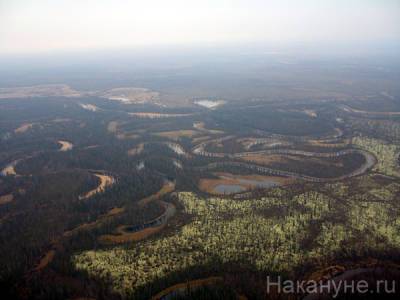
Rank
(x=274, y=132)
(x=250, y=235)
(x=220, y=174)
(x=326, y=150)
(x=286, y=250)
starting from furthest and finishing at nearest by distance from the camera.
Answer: (x=274, y=132) → (x=326, y=150) → (x=220, y=174) → (x=250, y=235) → (x=286, y=250)

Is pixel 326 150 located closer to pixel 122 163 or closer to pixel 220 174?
pixel 220 174

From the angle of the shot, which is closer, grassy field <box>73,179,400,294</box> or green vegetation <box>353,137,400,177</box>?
grassy field <box>73,179,400,294</box>

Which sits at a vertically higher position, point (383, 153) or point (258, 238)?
point (383, 153)

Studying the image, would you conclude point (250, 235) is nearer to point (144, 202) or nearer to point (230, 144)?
point (144, 202)

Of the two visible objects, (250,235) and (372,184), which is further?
(372,184)

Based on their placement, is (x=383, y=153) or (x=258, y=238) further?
(x=383, y=153)

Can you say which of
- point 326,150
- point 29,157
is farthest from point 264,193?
point 29,157

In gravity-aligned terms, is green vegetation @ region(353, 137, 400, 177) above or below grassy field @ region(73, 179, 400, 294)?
above

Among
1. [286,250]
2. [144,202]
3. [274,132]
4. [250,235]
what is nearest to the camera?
[286,250]

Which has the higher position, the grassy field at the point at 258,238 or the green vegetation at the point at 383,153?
the green vegetation at the point at 383,153

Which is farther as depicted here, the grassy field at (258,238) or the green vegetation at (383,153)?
the green vegetation at (383,153)
